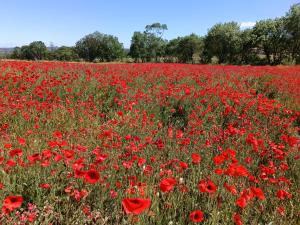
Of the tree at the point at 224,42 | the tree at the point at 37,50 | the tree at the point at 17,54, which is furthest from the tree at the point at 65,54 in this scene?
the tree at the point at 224,42

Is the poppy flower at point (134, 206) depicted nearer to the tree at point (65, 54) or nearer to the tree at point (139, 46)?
the tree at point (139, 46)

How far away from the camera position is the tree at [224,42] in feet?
167

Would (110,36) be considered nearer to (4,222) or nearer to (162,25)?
(162,25)

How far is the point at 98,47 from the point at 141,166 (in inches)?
3703

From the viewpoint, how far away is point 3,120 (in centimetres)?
511

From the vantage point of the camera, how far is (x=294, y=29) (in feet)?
146

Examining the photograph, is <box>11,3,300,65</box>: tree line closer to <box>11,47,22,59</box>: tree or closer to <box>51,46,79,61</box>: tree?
<box>51,46,79,61</box>: tree

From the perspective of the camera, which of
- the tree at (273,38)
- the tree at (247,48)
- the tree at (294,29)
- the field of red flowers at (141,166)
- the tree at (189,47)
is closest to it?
the field of red flowers at (141,166)

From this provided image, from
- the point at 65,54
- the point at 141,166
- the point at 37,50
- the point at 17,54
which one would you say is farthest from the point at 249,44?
the point at 17,54

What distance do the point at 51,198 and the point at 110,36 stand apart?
9646cm

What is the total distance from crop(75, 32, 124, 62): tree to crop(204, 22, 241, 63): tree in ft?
142

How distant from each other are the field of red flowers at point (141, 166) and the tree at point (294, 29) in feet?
138

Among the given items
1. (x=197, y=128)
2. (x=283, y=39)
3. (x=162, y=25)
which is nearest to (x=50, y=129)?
(x=197, y=128)

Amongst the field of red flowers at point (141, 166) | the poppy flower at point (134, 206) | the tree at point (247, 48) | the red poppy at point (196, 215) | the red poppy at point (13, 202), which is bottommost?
the field of red flowers at point (141, 166)
